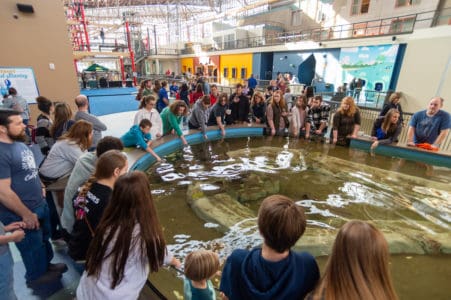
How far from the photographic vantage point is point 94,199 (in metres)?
1.44

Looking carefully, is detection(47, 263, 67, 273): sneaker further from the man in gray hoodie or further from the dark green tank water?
the man in gray hoodie

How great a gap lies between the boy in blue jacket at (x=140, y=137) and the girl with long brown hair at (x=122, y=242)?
3.18 metres

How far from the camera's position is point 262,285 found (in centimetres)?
115

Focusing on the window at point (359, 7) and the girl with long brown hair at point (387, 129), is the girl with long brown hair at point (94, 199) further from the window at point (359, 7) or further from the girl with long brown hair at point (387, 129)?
the window at point (359, 7)

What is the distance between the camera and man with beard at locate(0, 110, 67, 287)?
1690 mm

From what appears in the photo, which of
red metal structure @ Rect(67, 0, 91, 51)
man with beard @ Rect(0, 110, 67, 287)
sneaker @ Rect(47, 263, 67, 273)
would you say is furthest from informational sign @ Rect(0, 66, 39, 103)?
red metal structure @ Rect(67, 0, 91, 51)

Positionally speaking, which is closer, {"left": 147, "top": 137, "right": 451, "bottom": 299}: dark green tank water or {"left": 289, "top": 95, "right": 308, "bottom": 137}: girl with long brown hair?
{"left": 147, "top": 137, "right": 451, "bottom": 299}: dark green tank water

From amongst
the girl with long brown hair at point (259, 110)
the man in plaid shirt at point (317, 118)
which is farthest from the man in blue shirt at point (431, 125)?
the girl with long brown hair at point (259, 110)

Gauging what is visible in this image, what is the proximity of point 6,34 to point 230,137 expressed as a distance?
20.4ft

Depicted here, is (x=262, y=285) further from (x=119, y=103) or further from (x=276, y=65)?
(x=276, y=65)

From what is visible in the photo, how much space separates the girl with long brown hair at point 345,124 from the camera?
5.61 m

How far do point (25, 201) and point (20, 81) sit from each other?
6168 millimetres

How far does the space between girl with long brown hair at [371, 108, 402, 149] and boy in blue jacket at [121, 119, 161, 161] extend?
15.7 ft

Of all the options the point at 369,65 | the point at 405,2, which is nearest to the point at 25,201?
the point at 369,65
